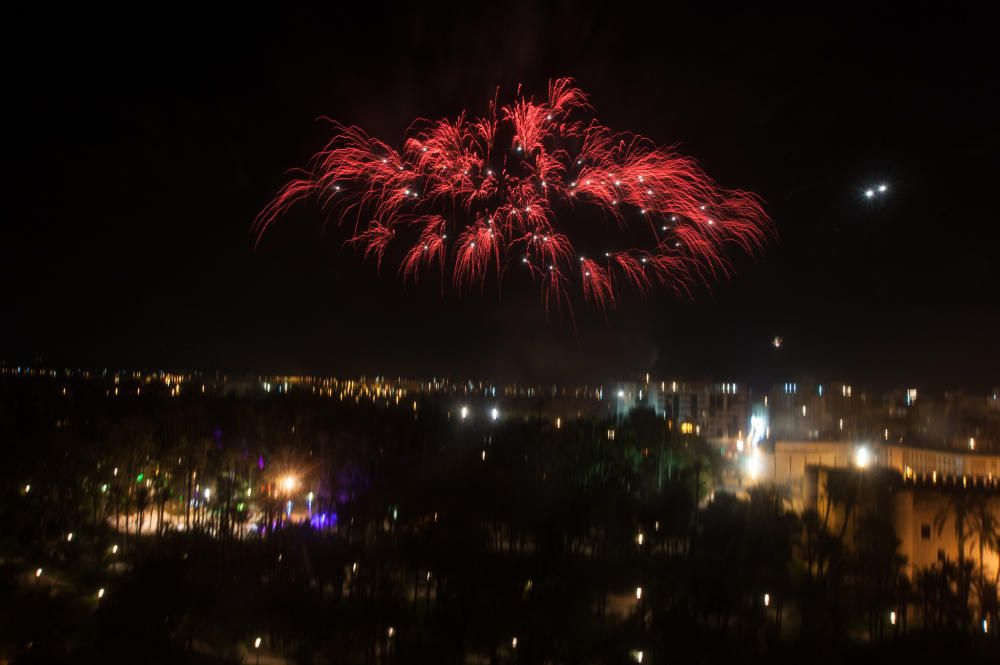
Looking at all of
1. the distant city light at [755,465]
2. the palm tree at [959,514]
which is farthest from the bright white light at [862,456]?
the palm tree at [959,514]

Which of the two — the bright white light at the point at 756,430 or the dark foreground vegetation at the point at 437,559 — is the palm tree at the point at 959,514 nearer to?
the dark foreground vegetation at the point at 437,559

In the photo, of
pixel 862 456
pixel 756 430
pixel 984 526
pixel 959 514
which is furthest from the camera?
pixel 756 430

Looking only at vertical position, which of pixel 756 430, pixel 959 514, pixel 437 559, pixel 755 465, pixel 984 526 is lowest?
pixel 437 559

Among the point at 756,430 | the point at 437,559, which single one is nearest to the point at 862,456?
the point at 756,430

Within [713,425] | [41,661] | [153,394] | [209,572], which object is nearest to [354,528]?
[209,572]

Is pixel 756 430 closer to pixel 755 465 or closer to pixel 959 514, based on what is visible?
pixel 755 465

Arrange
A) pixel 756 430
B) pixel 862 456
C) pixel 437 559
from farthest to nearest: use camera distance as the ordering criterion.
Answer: pixel 756 430
pixel 862 456
pixel 437 559

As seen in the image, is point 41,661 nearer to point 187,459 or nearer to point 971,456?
point 187,459

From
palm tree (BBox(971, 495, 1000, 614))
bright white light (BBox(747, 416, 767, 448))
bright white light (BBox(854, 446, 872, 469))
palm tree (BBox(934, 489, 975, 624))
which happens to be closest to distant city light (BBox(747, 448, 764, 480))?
bright white light (BBox(747, 416, 767, 448))
